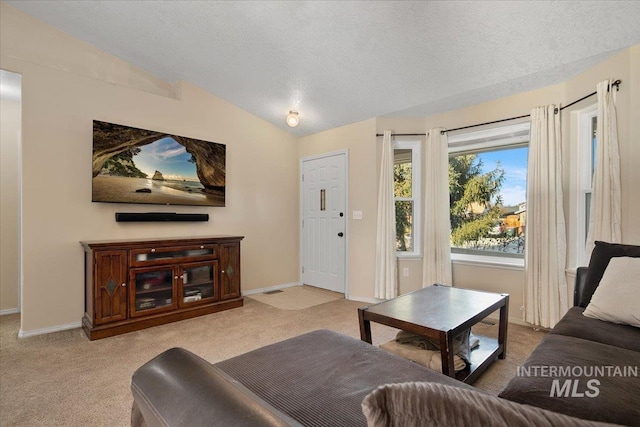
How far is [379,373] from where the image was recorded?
119 centimetres

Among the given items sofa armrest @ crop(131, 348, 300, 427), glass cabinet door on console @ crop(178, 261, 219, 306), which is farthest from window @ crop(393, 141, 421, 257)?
sofa armrest @ crop(131, 348, 300, 427)

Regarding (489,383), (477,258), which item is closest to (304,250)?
(477,258)

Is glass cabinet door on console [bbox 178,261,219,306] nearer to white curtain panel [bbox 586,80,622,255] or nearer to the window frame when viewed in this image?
the window frame

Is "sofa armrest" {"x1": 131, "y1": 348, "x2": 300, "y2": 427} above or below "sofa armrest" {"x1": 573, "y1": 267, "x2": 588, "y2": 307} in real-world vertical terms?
above

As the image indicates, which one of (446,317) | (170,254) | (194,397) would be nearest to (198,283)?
(170,254)

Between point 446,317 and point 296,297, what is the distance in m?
2.66

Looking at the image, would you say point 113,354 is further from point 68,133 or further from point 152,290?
point 68,133

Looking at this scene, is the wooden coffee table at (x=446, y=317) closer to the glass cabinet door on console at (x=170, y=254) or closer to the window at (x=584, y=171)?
the window at (x=584, y=171)

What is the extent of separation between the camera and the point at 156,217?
11.7 ft

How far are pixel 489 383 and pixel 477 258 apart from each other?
185 cm

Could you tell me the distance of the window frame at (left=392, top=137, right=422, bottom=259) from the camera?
403 centimetres

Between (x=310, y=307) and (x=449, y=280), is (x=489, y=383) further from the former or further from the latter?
(x=310, y=307)

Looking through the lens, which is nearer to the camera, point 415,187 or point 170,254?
point 170,254

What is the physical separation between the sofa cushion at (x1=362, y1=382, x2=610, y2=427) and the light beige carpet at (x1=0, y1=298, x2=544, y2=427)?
1893 mm
